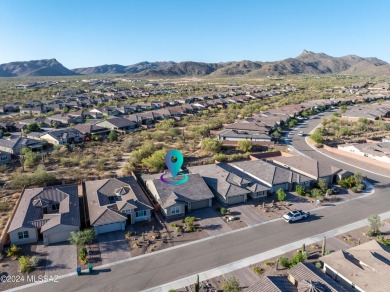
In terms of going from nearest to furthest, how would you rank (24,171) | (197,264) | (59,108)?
1. (197,264)
2. (24,171)
3. (59,108)

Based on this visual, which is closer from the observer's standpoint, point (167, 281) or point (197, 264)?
point (167, 281)

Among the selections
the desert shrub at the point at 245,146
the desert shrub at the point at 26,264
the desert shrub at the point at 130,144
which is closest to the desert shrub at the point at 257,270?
the desert shrub at the point at 26,264

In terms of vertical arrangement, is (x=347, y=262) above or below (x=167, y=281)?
above

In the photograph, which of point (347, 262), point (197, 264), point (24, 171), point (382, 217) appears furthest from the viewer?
point (24, 171)

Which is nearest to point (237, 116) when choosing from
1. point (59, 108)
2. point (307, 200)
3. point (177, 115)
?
point (177, 115)

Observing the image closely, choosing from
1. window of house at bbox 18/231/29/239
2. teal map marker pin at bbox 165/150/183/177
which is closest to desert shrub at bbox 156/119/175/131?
teal map marker pin at bbox 165/150/183/177

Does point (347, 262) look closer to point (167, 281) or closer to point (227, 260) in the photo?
point (227, 260)
